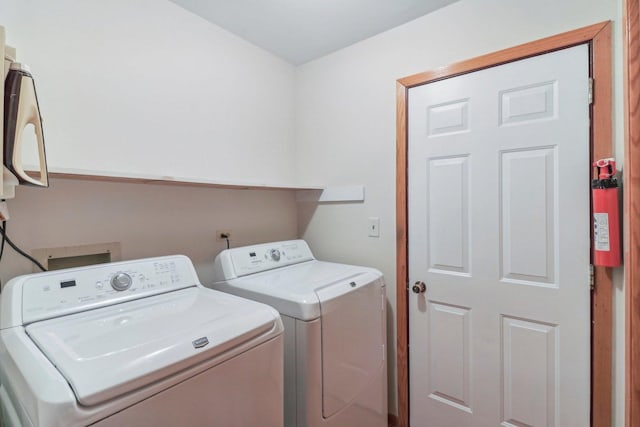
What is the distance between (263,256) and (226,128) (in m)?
0.83

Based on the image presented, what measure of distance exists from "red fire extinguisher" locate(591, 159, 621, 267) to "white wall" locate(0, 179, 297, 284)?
5.75 feet

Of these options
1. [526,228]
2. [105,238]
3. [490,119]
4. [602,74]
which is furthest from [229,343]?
[602,74]

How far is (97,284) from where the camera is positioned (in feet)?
3.85

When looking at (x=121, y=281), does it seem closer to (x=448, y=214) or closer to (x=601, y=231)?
(x=448, y=214)

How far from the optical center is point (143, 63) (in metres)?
1.56

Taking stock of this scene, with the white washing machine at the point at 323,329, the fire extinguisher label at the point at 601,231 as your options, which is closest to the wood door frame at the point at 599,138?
the fire extinguisher label at the point at 601,231

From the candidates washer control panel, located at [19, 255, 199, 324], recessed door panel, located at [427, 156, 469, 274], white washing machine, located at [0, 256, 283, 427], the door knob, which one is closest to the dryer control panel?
washer control panel, located at [19, 255, 199, 324]

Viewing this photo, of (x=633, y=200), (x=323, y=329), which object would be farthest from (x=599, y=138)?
(x=323, y=329)

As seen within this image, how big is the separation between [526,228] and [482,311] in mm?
471

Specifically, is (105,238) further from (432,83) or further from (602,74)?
(602,74)

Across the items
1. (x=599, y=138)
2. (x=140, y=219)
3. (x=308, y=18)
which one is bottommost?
(x=140, y=219)

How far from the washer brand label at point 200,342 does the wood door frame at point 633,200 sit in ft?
3.90

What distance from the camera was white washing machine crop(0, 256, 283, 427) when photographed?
69 cm

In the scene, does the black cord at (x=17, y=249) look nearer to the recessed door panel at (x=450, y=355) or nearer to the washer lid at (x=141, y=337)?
the washer lid at (x=141, y=337)
